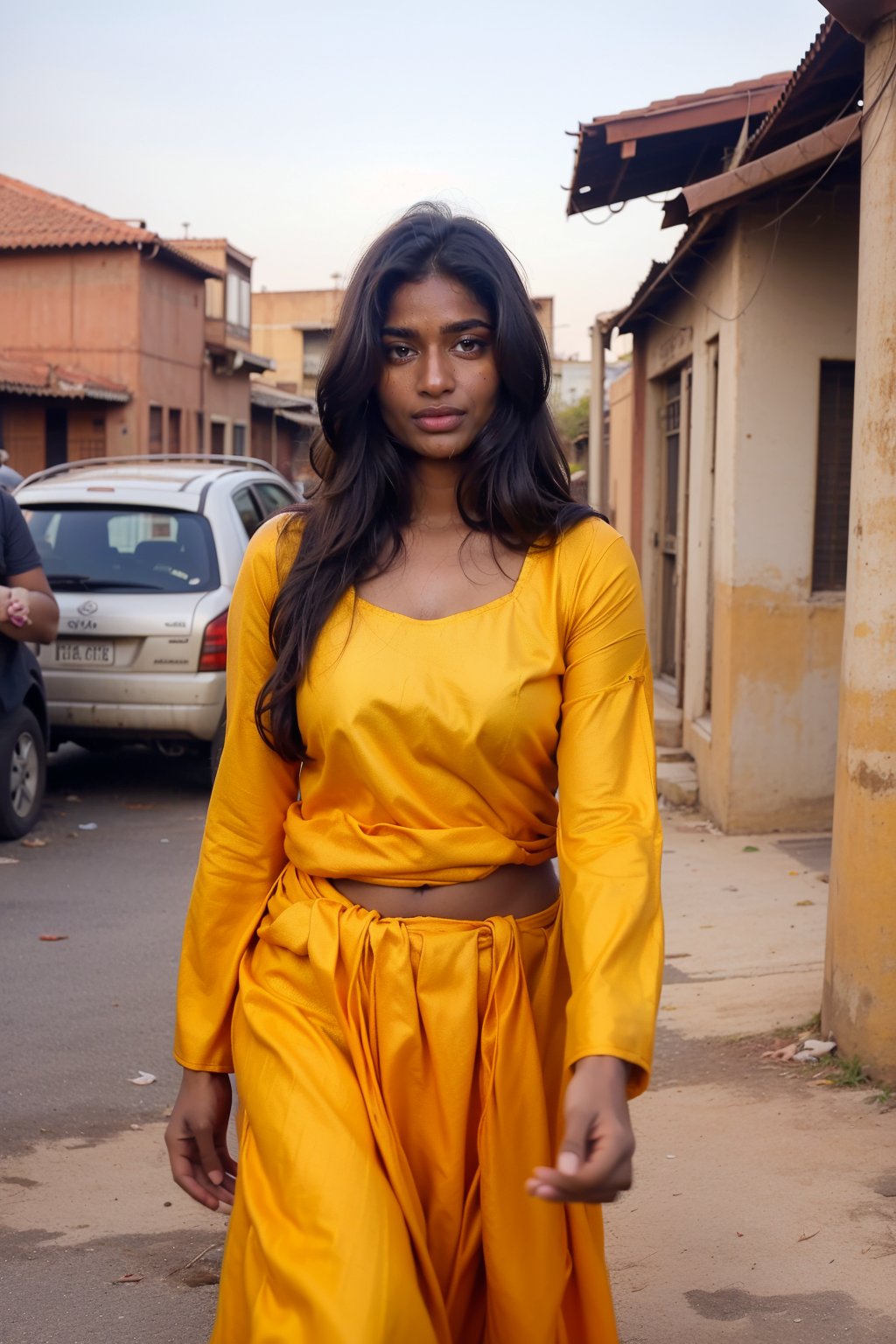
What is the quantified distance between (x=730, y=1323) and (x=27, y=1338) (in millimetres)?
1499

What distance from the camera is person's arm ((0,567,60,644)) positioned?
693 centimetres

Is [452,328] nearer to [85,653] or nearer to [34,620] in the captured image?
[34,620]

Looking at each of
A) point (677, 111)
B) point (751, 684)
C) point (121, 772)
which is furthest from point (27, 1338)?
point (677, 111)

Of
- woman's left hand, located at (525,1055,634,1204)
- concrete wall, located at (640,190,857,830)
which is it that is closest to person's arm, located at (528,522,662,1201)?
woman's left hand, located at (525,1055,634,1204)

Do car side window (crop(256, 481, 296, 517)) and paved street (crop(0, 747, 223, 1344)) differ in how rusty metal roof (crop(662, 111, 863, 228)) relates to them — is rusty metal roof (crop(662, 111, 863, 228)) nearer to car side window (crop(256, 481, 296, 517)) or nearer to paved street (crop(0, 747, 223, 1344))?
car side window (crop(256, 481, 296, 517))

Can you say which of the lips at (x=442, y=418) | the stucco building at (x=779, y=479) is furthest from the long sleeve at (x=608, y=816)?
the stucco building at (x=779, y=479)

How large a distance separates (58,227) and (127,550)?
26015 mm

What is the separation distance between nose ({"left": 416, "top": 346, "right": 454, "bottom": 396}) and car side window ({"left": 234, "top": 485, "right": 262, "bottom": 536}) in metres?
7.17

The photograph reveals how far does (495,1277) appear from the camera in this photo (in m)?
2.09

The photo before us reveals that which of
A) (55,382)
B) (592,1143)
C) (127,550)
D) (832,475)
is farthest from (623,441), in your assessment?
(55,382)

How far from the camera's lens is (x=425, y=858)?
2.14 m

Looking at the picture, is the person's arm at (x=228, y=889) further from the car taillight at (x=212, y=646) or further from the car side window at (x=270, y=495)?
the car side window at (x=270, y=495)

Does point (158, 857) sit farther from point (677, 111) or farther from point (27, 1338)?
point (677, 111)

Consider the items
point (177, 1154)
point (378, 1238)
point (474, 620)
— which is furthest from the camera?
point (177, 1154)
